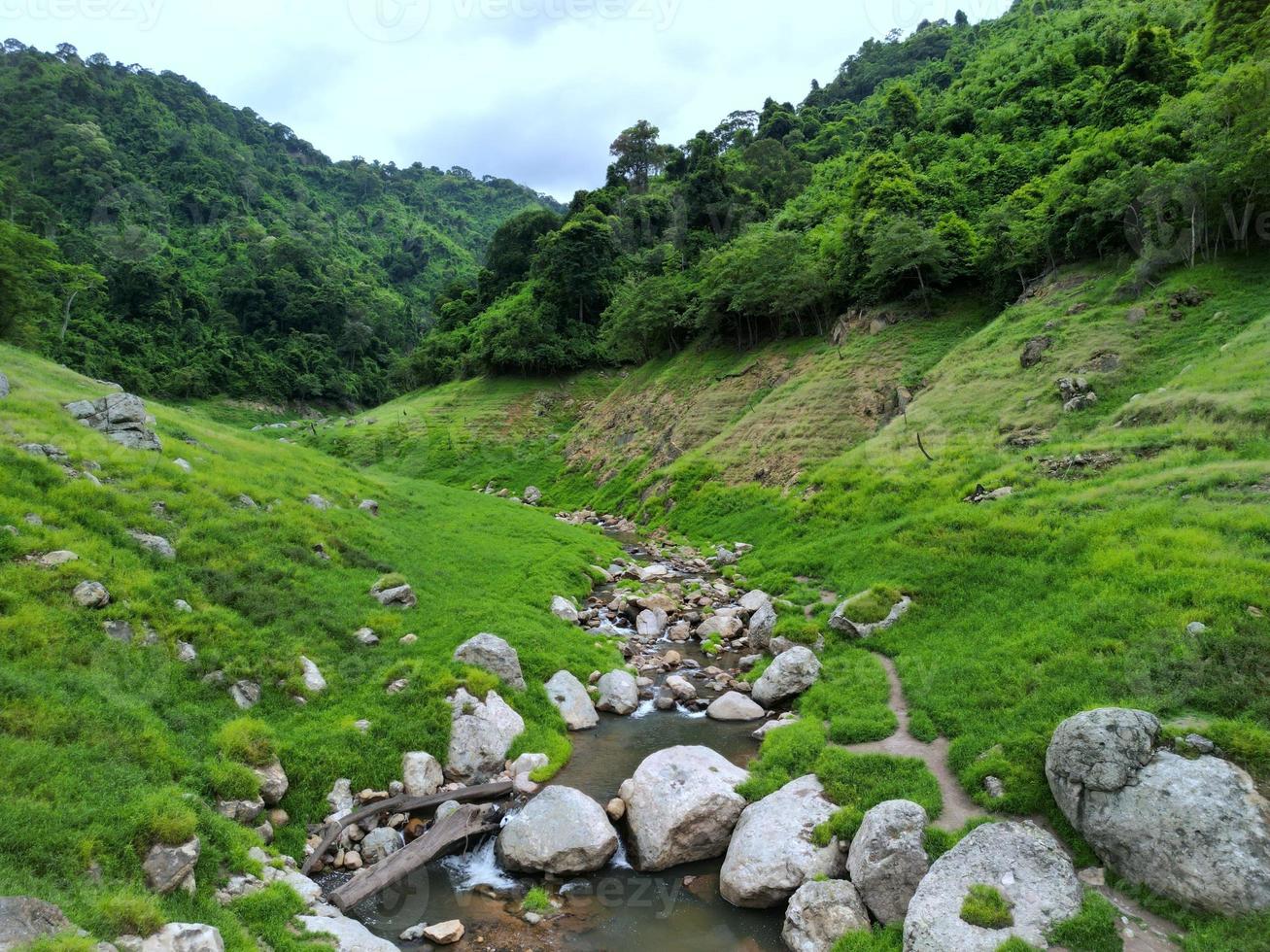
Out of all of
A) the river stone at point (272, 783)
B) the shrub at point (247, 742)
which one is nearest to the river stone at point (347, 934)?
the river stone at point (272, 783)

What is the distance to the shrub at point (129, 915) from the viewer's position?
805cm

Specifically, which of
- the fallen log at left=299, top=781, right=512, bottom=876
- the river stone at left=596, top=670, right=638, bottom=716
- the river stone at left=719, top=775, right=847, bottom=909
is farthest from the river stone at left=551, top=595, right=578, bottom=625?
the river stone at left=719, top=775, right=847, bottom=909

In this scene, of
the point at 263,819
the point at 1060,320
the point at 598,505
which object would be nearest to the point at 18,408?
the point at 263,819

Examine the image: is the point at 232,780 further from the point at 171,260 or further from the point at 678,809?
the point at 171,260

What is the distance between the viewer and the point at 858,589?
22922 millimetres

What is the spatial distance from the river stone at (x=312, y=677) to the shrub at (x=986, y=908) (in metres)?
14.5

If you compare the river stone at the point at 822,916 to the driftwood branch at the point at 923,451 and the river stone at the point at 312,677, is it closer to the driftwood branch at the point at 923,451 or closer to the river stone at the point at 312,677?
the river stone at the point at 312,677

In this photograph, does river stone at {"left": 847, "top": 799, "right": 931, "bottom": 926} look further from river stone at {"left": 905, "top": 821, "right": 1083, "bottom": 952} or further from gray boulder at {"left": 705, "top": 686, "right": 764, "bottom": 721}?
gray boulder at {"left": 705, "top": 686, "right": 764, "bottom": 721}

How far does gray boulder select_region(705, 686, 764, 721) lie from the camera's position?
57.2 ft

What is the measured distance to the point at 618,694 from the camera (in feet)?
60.5

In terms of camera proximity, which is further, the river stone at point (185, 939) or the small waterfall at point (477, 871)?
the small waterfall at point (477, 871)

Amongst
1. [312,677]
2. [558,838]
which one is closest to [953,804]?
[558,838]

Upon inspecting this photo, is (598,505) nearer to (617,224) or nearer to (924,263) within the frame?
(924,263)

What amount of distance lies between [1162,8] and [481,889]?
116 metres
